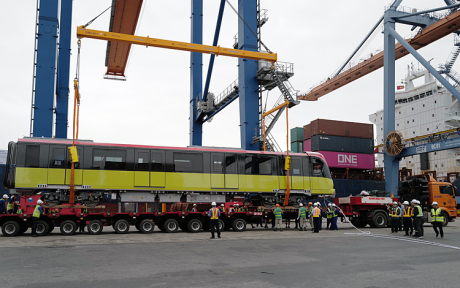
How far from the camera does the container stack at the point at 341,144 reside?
41.7 m

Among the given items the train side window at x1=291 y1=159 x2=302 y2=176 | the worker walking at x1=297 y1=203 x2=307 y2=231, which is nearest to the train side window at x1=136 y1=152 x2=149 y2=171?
the train side window at x1=291 y1=159 x2=302 y2=176

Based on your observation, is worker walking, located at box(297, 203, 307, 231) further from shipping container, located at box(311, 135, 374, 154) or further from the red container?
shipping container, located at box(311, 135, 374, 154)

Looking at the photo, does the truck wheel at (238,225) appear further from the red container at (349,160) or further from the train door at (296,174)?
the red container at (349,160)

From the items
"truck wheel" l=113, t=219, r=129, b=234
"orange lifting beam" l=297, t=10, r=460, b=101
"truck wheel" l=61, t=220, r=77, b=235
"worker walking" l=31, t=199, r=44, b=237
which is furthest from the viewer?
"orange lifting beam" l=297, t=10, r=460, b=101

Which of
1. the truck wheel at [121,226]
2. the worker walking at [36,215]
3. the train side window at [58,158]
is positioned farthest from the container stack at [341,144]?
the worker walking at [36,215]

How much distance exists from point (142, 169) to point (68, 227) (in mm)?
4025

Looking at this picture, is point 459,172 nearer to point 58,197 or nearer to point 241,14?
point 241,14

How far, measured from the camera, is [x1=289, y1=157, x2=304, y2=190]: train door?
70.5 feet

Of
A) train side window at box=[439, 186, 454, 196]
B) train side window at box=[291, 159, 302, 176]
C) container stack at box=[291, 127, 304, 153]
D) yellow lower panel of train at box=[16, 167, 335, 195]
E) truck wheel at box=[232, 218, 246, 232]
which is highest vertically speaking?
container stack at box=[291, 127, 304, 153]

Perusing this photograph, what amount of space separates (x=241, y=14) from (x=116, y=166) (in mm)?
16161

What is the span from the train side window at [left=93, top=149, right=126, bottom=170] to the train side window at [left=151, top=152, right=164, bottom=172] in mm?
1343

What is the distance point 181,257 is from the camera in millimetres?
10852

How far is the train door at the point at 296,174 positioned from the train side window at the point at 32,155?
12.3 m

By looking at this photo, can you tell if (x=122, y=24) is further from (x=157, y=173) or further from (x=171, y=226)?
(x=171, y=226)
